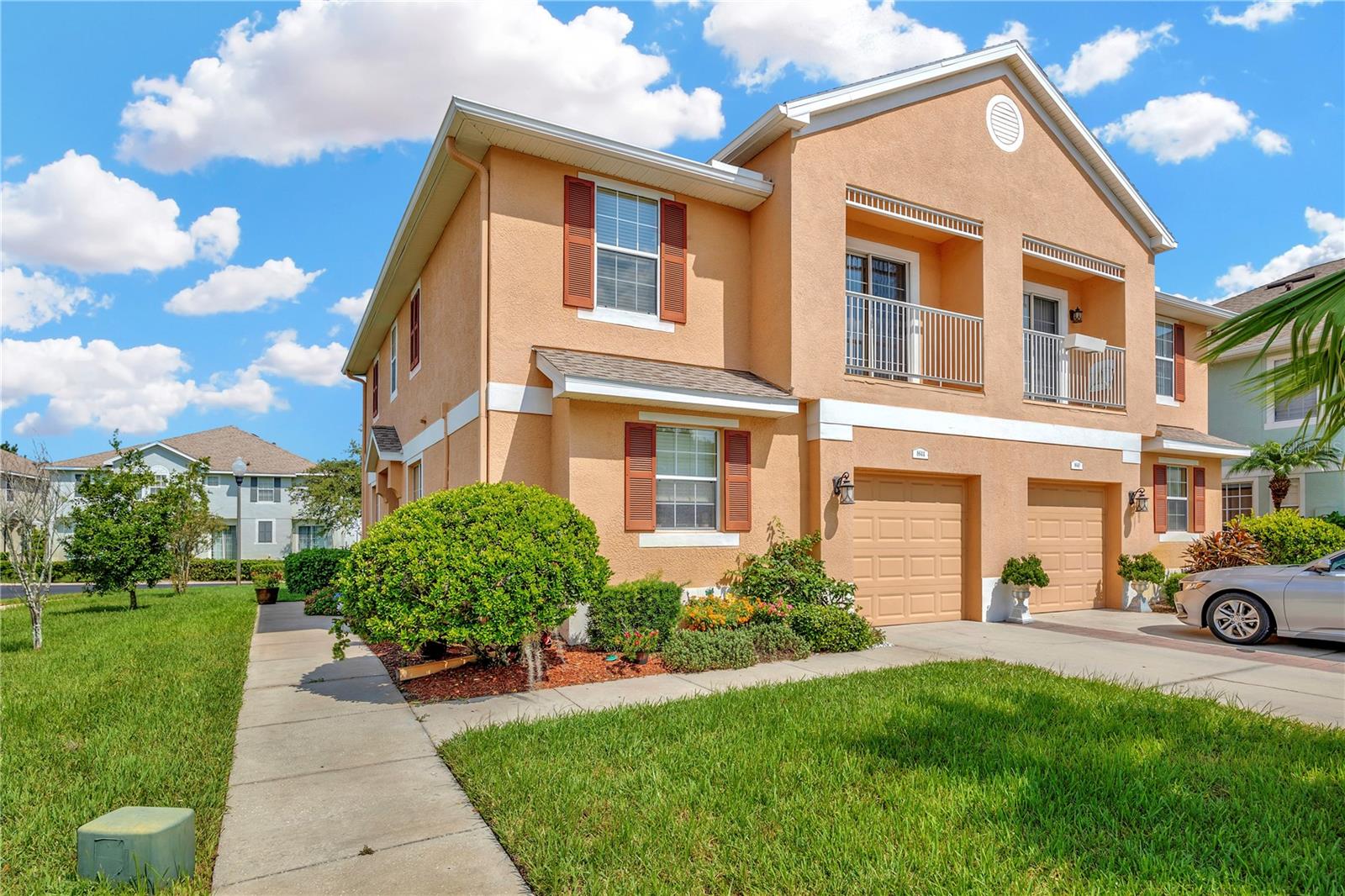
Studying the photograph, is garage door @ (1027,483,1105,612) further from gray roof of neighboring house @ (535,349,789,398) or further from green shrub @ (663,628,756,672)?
green shrub @ (663,628,756,672)

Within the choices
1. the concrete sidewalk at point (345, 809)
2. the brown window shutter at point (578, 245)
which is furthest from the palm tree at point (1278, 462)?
the concrete sidewalk at point (345, 809)

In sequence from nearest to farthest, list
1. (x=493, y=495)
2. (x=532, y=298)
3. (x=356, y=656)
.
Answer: (x=493, y=495)
(x=356, y=656)
(x=532, y=298)

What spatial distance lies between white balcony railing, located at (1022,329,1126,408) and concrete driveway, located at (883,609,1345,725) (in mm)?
3939

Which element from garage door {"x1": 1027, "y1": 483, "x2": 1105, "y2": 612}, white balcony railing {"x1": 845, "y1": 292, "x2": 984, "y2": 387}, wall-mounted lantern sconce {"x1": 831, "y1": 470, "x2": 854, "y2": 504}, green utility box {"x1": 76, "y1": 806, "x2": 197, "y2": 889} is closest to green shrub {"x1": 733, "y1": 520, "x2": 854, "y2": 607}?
wall-mounted lantern sconce {"x1": 831, "y1": 470, "x2": 854, "y2": 504}

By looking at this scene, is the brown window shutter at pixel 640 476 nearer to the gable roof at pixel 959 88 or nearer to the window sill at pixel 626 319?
the window sill at pixel 626 319

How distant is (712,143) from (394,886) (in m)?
11.1

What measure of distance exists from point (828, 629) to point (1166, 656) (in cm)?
400

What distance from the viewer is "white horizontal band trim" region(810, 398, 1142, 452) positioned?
10.7 meters

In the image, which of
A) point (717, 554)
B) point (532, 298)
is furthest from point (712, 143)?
point (717, 554)

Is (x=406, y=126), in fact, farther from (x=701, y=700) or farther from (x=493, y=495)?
(x=701, y=700)

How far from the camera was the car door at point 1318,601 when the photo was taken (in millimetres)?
9055

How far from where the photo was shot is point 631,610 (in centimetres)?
840

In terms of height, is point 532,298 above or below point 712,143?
below

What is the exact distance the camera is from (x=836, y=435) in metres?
10.6
